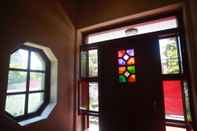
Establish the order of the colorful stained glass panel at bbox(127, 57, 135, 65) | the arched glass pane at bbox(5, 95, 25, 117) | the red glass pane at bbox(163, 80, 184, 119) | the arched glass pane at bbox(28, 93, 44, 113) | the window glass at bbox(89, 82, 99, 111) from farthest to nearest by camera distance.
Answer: the window glass at bbox(89, 82, 99, 111) → the colorful stained glass panel at bbox(127, 57, 135, 65) → the arched glass pane at bbox(28, 93, 44, 113) → the red glass pane at bbox(163, 80, 184, 119) → the arched glass pane at bbox(5, 95, 25, 117)

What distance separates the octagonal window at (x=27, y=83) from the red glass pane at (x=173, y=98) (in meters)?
1.52

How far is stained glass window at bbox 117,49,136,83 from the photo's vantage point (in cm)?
187

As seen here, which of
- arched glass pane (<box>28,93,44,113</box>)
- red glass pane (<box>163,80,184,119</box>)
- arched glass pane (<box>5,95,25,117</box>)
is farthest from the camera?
arched glass pane (<box>28,93,44,113</box>)

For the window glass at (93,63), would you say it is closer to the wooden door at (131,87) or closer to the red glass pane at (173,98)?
the wooden door at (131,87)

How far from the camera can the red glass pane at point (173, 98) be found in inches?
64.0

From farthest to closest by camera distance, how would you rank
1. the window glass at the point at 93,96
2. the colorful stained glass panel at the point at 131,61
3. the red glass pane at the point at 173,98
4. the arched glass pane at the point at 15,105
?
the window glass at the point at 93,96 → the colorful stained glass panel at the point at 131,61 → the red glass pane at the point at 173,98 → the arched glass pane at the point at 15,105

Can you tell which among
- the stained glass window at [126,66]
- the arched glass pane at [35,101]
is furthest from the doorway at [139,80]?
the arched glass pane at [35,101]

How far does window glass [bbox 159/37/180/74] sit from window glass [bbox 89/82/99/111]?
0.98 m

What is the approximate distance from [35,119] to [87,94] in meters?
0.82

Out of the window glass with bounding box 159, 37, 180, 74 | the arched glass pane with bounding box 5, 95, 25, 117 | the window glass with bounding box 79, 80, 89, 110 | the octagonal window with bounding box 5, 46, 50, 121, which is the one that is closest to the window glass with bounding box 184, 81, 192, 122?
the window glass with bounding box 159, 37, 180, 74

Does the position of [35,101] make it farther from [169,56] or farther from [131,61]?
[169,56]

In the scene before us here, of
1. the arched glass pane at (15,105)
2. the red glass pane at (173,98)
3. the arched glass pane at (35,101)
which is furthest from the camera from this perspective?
the arched glass pane at (35,101)

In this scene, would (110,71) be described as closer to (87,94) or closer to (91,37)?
(87,94)

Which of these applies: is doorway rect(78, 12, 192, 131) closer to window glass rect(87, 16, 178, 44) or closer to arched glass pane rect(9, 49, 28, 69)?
window glass rect(87, 16, 178, 44)
